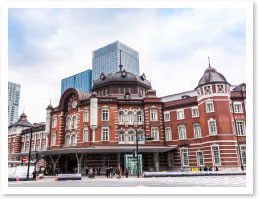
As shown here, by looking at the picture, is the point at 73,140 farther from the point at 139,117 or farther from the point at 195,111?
the point at 195,111

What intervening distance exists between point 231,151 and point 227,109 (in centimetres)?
503

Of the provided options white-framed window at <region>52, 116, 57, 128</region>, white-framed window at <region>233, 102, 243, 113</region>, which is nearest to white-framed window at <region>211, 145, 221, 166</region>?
white-framed window at <region>233, 102, 243, 113</region>

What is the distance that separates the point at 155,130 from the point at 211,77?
406 inches

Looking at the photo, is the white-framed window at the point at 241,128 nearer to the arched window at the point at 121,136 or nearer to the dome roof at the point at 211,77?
the dome roof at the point at 211,77

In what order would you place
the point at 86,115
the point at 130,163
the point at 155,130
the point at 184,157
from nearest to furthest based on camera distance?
the point at 130,163 < the point at 184,157 < the point at 155,130 < the point at 86,115

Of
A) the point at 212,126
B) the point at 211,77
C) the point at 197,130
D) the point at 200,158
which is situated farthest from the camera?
the point at 197,130

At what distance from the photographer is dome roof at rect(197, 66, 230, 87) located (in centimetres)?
3012

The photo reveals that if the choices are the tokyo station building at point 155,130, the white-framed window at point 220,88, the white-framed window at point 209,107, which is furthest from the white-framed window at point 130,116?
the white-framed window at point 220,88

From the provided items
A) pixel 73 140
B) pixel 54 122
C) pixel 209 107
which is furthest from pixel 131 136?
pixel 54 122

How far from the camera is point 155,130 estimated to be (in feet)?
109

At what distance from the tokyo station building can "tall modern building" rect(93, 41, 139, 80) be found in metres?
30.8

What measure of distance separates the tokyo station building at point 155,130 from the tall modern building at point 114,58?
30.8 metres

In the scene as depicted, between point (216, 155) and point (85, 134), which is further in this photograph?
point (85, 134)
